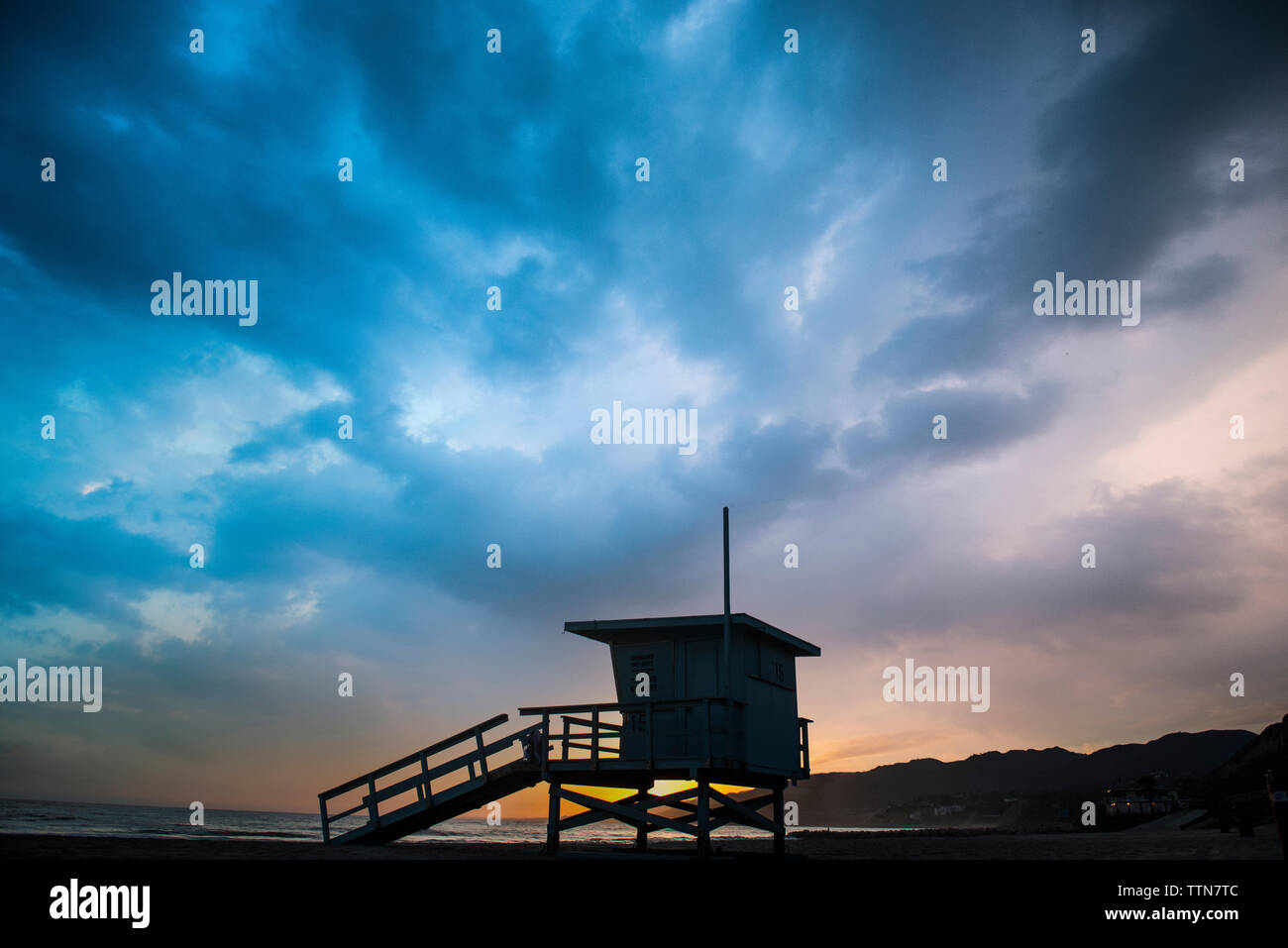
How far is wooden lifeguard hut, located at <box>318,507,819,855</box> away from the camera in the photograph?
19234mm

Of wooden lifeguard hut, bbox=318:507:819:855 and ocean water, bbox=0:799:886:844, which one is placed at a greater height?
wooden lifeguard hut, bbox=318:507:819:855

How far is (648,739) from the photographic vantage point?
62.6ft

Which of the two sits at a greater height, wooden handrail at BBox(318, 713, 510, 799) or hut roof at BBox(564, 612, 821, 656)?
hut roof at BBox(564, 612, 821, 656)

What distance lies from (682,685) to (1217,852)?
39.6 ft

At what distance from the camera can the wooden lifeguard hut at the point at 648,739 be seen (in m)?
19.2

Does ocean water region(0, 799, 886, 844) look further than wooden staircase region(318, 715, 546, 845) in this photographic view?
Yes

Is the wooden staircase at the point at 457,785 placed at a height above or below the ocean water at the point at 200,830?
above

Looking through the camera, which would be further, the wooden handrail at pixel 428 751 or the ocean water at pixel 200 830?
the ocean water at pixel 200 830

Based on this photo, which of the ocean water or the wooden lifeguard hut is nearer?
the wooden lifeguard hut

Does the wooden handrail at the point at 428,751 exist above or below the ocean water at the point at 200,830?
above

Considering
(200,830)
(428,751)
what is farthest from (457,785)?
(200,830)
